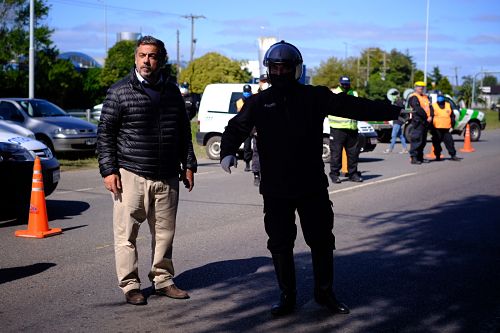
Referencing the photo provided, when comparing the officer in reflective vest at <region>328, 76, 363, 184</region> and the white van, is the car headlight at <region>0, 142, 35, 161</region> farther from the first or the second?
the white van

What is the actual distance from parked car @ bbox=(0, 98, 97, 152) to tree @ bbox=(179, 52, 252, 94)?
46.0 meters

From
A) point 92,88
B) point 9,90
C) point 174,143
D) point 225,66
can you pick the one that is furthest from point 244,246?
point 225,66

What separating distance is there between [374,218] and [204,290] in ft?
14.3

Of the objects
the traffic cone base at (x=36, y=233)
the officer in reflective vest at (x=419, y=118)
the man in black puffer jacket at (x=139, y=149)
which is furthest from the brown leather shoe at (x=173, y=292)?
the officer in reflective vest at (x=419, y=118)

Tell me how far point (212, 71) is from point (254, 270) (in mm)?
58934

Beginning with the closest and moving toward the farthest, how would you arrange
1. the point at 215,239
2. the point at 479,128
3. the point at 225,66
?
the point at 215,239, the point at 479,128, the point at 225,66

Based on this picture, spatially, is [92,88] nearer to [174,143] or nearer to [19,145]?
[19,145]

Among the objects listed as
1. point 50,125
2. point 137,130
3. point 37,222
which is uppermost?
point 137,130

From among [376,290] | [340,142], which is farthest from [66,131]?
[376,290]

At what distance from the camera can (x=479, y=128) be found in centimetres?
2978

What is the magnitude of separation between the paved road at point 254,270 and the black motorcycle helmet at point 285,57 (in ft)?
5.78

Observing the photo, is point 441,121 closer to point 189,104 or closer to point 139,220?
point 189,104

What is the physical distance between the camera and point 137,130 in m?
5.54

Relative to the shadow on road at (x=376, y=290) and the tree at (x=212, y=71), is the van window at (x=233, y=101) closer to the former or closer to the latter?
the shadow on road at (x=376, y=290)
